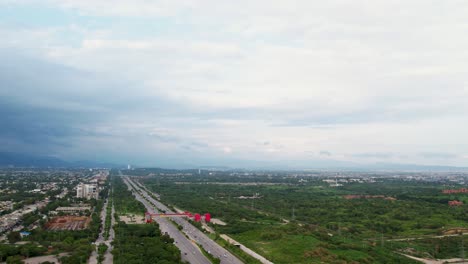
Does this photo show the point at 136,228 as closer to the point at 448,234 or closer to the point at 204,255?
the point at 204,255

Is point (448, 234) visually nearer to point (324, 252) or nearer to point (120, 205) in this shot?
point (324, 252)

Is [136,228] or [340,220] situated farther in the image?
[340,220]

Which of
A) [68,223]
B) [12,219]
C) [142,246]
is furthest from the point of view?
[12,219]

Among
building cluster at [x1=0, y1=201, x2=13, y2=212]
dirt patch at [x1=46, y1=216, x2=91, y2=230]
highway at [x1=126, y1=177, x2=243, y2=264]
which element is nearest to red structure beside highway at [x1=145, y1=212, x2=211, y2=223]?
highway at [x1=126, y1=177, x2=243, y2=264]

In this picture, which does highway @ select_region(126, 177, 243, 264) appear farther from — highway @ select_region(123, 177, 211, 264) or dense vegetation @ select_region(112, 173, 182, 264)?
dense vegetation @ select_region(112, 173, 182, 264)

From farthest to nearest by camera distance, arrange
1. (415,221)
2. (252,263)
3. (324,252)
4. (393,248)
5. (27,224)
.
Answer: (415,221) < (27,224) < (393,248) < (324,252) < (252,263)

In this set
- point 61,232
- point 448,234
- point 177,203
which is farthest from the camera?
point 177,203

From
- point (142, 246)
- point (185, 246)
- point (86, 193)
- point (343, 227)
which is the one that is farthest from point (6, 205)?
point (343, 227)

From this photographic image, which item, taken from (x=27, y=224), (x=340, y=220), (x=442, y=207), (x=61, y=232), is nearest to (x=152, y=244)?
(x=61, y=232)

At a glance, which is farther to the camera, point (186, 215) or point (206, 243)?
point (186, 215)

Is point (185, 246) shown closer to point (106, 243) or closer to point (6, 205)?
point (106, 243)
